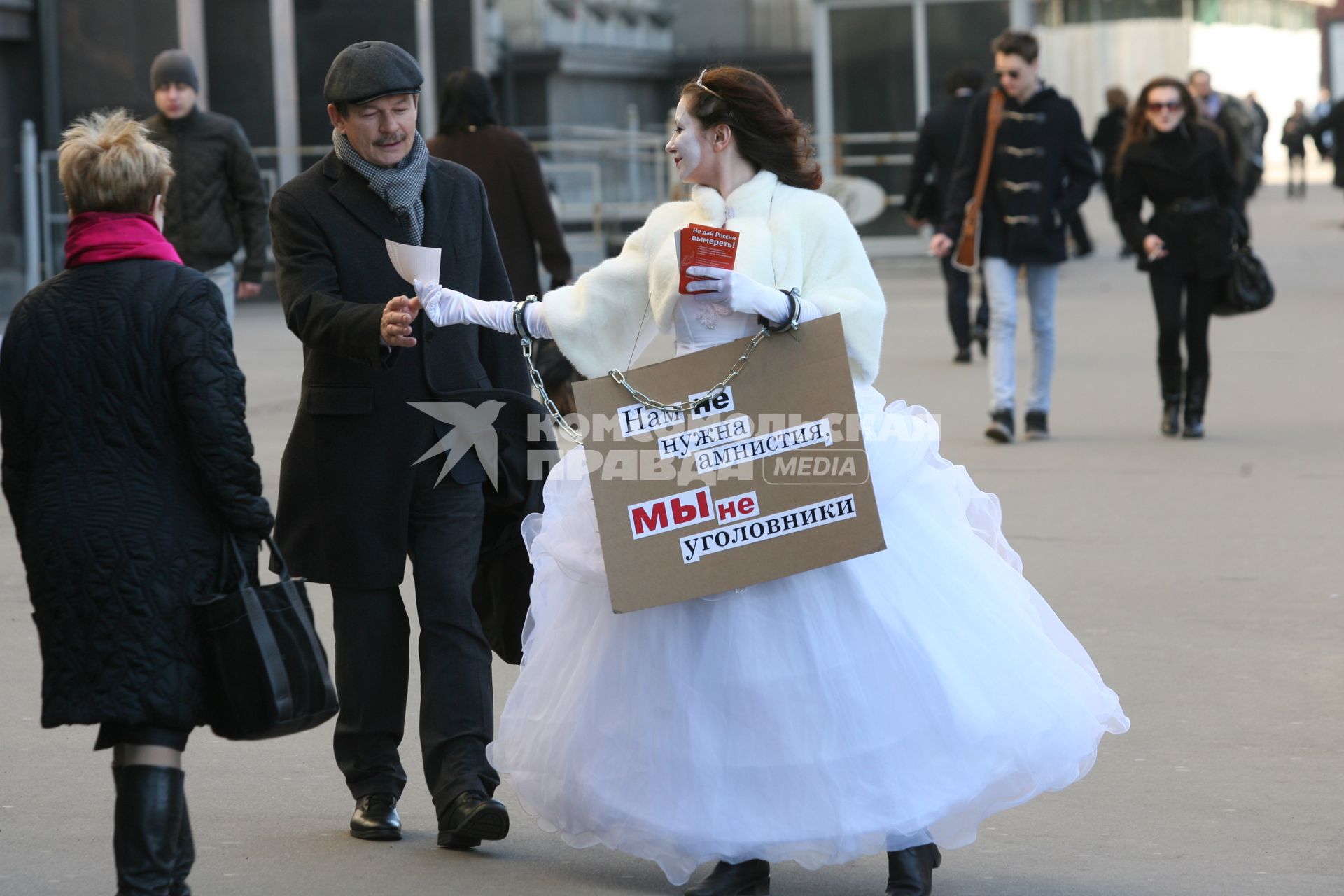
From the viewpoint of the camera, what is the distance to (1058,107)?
35.3 ft

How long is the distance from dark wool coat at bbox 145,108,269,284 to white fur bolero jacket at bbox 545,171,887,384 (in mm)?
5823

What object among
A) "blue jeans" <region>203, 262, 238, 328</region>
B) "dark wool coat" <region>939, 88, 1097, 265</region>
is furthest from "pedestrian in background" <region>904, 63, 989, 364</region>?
"blue jeans" <region>203, 262, 238, 328</region>

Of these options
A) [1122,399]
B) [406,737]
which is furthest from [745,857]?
[1122,399]

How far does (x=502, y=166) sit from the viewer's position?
876 cm

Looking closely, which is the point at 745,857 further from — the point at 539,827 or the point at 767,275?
the point at 767,275

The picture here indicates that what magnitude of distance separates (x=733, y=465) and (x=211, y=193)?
6.29 meters

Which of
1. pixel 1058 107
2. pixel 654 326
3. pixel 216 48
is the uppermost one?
pixel 216 48

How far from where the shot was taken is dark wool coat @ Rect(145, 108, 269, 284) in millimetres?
9852

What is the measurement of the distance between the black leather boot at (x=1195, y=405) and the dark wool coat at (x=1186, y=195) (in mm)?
621

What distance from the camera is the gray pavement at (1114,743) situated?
14.5 feet

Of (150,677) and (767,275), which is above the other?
(767,275)

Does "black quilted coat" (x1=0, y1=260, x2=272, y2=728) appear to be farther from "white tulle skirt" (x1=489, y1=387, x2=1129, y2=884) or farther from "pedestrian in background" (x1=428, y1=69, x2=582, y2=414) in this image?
"pedestrian in background" (x1=428, y1=69, x2=582, y2=414)

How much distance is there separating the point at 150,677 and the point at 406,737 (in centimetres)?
187

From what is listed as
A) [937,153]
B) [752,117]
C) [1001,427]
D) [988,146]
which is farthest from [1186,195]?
[752,117]
